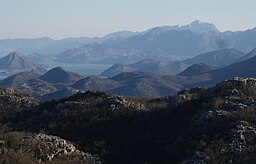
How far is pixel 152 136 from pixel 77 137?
260 inches

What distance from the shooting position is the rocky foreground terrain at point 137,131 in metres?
32.2

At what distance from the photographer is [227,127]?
35.8m

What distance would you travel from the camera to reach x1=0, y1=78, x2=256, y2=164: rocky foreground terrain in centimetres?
3225

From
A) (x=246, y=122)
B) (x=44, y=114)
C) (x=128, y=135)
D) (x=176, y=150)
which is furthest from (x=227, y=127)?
(x=44, y=114)

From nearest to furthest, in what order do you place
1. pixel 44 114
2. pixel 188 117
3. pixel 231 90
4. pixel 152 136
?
pixel 152 136 < pixel 188 117 < pixel 231 90 < pixel 44 114

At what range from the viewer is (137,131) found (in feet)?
135

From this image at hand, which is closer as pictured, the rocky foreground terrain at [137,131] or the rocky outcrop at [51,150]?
the rocky outcrop at [51,150]

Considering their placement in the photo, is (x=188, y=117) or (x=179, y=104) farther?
(x=179, y=104)

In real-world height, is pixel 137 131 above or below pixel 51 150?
below

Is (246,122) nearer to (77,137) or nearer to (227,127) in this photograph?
(227,127)

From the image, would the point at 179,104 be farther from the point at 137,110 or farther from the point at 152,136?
the point at 152,136

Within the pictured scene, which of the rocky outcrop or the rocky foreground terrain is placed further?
the rocky foreground terrain

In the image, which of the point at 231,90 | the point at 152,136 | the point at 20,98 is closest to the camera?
the point at 152,136

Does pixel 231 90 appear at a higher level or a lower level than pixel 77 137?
higher
